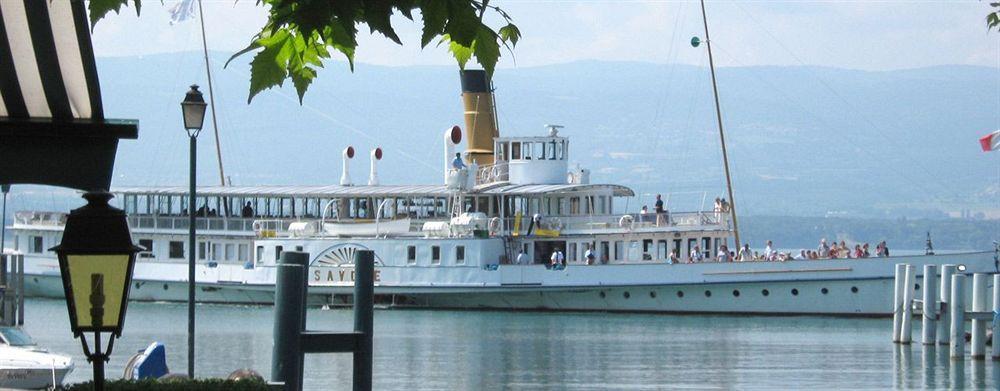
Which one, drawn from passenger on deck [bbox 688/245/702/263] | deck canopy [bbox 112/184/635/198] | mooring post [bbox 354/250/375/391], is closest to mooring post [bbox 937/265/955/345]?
passenger on deck [bbox 688/245/702/263]

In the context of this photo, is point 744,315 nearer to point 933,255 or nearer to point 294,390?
point 933,255

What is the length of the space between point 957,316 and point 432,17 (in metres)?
24.9

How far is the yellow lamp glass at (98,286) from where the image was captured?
612cm

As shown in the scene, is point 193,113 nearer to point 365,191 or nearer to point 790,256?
point 790,256

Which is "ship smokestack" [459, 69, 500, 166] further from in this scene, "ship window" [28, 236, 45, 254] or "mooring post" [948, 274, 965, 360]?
"mooring post" [948, 274, 965, 360]

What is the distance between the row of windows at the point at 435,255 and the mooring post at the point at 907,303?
47.1 feet

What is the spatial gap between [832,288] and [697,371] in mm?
12115

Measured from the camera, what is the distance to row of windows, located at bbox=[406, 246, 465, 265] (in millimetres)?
44188

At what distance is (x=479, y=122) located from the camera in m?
49.9

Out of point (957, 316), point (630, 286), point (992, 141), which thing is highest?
point (992, 141)

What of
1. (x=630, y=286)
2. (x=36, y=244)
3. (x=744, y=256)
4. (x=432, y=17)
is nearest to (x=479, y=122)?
(x=630, y=286)

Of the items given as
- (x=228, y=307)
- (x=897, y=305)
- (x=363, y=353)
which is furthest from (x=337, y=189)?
(x=363, y=353)

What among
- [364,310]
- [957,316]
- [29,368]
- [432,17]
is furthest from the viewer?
[957,316]

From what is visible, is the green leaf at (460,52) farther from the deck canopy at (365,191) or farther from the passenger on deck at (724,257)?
the deck canopy at (365,191)
